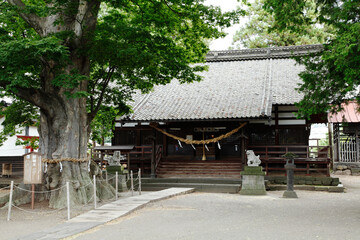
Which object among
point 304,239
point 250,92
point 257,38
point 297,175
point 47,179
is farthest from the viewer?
point 257,38

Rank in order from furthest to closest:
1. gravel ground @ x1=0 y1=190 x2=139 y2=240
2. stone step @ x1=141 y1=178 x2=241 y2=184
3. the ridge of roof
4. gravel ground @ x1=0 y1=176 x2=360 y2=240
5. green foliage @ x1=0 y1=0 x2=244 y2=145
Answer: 1. the ridge of roof
2. stone step @ x1=141 y1=178 x2=241 y2=184
3. green foliage @ x1=0 y1=0 x2=244 y2=145
4. gravel ground @ x1=0 y1=190 x2=139 y2=240
5. gravel ground @ x1=0 y1=176 x2=360 y2=240

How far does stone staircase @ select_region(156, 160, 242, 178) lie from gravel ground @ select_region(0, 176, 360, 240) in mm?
5350

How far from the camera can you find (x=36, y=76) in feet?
42.4

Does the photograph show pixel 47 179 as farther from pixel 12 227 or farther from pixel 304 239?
pixel 304 239

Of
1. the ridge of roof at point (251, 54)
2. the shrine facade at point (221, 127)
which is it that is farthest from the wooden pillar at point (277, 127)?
the ridge of roof at point (251, 54)

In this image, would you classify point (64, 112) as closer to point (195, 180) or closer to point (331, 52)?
point (331, 52)

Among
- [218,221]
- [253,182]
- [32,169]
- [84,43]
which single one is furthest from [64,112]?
[253,182]

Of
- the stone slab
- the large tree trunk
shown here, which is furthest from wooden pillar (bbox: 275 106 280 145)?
the large tree trunk

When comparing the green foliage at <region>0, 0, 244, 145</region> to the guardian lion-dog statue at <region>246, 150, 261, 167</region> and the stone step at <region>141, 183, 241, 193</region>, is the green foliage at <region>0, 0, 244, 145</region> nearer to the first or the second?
the guardian lion-dog statue at <region>246, 150, 261, 167</region>

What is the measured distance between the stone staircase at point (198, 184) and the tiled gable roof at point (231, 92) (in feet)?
9.97

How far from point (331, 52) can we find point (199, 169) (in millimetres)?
11404

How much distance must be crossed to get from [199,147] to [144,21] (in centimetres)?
1023

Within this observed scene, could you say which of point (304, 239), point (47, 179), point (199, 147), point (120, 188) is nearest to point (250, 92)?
point (199, 147)

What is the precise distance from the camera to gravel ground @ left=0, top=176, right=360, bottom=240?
24.4ft
